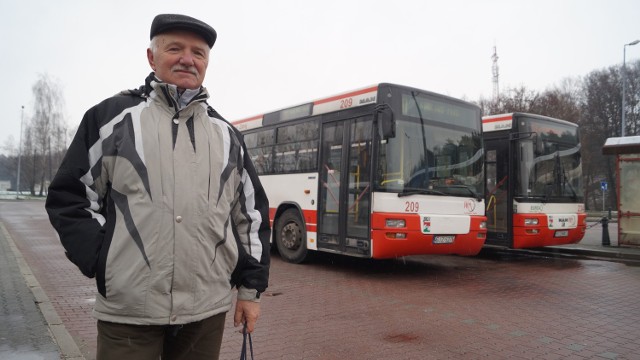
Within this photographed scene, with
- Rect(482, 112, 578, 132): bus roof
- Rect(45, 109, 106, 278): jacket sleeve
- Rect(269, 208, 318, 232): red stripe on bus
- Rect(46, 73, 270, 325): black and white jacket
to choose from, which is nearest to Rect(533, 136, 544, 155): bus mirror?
Rect(482, 112, 578, 132): bus roof

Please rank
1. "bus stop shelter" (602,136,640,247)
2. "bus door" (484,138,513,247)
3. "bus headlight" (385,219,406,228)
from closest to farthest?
"bus headlight" (385,219,406,228), "bus door" (484,138,513,247), "bus stop shelter" (602,136,640,247)

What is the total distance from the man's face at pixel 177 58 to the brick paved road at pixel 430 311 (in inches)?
125

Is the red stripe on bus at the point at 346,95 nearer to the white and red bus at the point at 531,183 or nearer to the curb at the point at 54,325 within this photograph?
the white and red bus at the point at 531,183

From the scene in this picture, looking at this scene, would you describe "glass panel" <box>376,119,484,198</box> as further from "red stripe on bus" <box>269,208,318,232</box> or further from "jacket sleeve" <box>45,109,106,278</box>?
"jacket sleeve" <box>45,109,106,278</box>

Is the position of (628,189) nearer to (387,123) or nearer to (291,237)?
(387,123)

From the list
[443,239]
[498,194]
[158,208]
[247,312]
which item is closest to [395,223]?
[443,239]

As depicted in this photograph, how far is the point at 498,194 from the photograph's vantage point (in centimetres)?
1102

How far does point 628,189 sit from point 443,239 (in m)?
7.92

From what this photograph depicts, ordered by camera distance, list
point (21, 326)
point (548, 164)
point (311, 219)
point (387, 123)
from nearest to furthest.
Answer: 1. point (21, 326)
2. point (387, 123)
3. point (311, 219)
4. point (548, 164)

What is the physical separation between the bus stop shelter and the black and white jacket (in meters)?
13.9

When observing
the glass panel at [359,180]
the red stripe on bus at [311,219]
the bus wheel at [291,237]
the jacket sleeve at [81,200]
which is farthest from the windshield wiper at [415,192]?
the jacket sleeve at [81,200]

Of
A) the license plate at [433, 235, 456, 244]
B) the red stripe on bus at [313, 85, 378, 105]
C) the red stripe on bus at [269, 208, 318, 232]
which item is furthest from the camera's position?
the red stripe on bus at [269, 208, 318, 232]

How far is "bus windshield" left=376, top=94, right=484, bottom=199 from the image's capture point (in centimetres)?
807

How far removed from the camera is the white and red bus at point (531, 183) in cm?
1052
